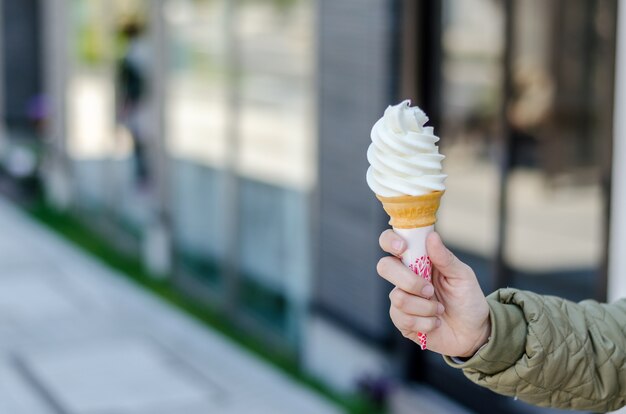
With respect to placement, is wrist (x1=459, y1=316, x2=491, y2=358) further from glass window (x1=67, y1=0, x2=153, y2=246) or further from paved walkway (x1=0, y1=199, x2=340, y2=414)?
glass window (x1=67, y1=0, x2=153, y2=246)

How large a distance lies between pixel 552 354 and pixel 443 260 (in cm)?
39

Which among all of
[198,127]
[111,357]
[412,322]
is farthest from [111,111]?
[412,322]

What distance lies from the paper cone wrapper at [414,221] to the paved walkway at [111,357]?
4.14m

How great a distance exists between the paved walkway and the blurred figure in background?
1040 millimetres

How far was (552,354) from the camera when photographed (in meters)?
2.46

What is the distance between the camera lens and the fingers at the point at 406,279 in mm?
2180

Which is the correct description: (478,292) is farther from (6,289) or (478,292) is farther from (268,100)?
(6,289)

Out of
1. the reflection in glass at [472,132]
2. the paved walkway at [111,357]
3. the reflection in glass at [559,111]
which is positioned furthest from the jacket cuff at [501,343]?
the reflection in glass at [559,111]

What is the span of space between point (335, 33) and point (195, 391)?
6.77ft

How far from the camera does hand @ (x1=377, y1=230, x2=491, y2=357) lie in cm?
219

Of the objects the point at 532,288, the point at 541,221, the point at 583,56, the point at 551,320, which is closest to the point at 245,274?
the point at 532,288

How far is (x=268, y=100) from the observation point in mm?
7414

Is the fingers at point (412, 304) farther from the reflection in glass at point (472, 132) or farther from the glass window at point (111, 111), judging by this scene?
the glass window at point (111, 111)

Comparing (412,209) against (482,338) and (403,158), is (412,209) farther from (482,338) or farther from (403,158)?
(482,338)
